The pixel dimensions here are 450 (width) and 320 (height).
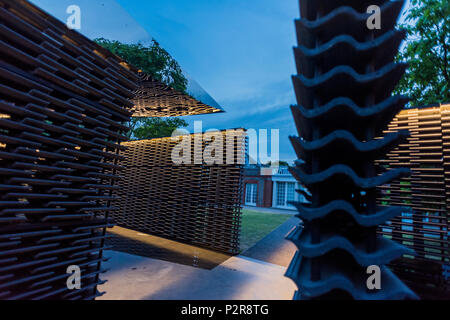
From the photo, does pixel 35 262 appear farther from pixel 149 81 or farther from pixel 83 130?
pixel 149 81

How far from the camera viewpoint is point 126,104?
3.21m

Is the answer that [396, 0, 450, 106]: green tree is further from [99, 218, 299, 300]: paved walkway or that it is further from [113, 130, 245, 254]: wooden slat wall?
[99, 218, 299, 300]: paved walkway

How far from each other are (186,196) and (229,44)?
10451cm

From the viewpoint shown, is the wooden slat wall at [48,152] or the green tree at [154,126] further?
the green tree at [154,126]

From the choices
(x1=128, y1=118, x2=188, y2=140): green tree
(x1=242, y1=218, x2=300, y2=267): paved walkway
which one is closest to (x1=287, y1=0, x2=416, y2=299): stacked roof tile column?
(x1=242, y1=218, x2=300, y2=267): paved walkway

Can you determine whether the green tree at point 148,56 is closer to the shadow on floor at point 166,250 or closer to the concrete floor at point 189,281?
the shadow on floor at point 166,250

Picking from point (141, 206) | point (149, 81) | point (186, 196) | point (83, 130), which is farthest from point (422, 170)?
point (141, 206)

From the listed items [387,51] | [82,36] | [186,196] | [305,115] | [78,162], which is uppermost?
[82,36]

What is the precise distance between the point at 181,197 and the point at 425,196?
821 cm

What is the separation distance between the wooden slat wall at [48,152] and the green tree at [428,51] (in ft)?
31.0

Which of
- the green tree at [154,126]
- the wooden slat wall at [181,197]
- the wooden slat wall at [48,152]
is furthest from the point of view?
the green tree at [154,126]

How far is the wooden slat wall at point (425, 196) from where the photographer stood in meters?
4.54

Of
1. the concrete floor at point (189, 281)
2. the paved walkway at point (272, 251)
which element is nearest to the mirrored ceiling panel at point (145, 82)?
the concrete floor at point (189, 281)

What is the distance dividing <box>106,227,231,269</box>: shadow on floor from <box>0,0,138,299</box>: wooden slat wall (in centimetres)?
413
